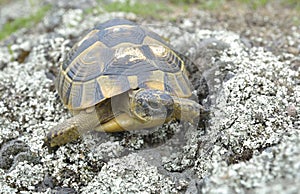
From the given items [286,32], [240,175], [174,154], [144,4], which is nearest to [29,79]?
[174,154]

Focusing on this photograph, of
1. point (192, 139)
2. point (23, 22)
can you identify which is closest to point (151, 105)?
point (192, 139)

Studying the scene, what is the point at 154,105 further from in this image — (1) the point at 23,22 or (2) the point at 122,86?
(1) the point at 23,22

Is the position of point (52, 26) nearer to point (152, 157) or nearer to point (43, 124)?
point (43, 124)

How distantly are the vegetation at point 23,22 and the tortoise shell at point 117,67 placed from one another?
Result: 2503mm

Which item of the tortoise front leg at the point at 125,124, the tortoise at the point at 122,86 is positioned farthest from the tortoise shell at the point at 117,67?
the tortoise front leg at the point at 125,124

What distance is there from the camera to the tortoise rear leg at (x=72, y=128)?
376 cm

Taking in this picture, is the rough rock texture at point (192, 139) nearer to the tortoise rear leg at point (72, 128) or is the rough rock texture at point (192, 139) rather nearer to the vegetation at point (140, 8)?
the tortoise rear leg at point (72, 128)

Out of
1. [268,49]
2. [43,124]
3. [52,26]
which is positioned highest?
[268,49]

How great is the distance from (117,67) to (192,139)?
0.94 m

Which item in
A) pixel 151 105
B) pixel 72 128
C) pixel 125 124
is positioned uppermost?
pixel 151 105

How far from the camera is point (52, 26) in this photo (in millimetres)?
5984

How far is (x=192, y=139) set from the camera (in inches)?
146

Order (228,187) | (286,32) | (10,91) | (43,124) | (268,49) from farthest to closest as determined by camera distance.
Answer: (286,32)
(268,49)
(10,91)
(43,124)
(228,187)

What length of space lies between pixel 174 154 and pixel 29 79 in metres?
2.00
